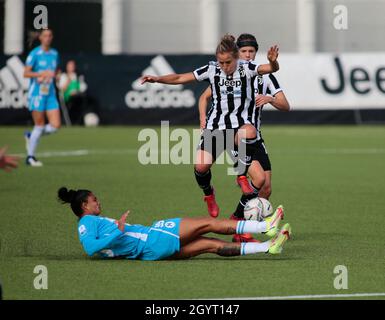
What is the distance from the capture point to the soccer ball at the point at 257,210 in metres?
11.6

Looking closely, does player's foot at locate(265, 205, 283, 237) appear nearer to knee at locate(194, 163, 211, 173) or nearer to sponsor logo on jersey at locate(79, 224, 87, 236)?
knee at locate(194, 163, 211, 173)

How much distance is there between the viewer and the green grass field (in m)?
9.36

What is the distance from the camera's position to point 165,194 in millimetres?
16875

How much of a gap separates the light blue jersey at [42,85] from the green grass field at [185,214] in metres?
1.22

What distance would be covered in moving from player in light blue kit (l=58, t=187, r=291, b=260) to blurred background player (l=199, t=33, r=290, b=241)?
1.35 metres

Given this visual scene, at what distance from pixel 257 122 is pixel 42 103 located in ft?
33.2

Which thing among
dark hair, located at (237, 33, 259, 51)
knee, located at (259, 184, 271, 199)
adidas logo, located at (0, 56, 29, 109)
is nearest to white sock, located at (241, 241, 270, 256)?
knee, located at (259, 184, 271, 199)

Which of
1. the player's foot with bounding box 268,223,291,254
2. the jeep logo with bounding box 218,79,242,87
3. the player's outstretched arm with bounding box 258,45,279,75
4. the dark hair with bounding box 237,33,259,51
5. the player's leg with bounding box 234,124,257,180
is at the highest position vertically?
the dark hair with bounding box 237,33,259,51

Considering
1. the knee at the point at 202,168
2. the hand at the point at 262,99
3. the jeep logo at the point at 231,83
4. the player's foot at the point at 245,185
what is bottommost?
the player's foot at the point at 245,185

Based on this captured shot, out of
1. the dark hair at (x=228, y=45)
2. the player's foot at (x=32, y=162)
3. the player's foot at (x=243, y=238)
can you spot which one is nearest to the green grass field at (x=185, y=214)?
the player's foot at (x=32, y=162)

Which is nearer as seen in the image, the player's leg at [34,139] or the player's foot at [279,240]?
the player's foot at [279,240]

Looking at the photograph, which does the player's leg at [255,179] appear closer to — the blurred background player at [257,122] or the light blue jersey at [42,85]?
the blurred background player at [257,122]

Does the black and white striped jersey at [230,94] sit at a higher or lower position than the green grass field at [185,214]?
higher

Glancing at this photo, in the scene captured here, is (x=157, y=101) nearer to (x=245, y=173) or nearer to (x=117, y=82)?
(x=117, y=82)
